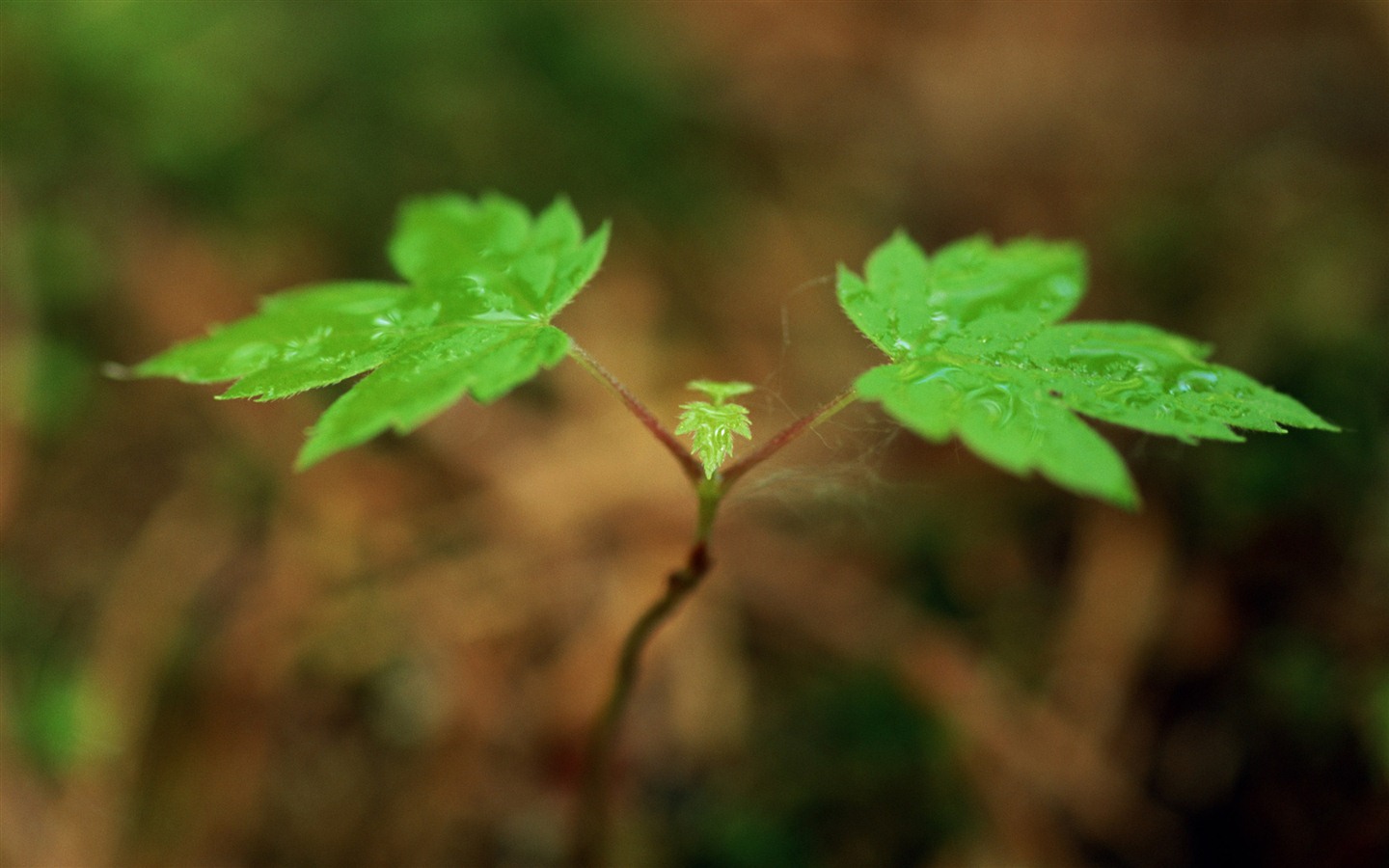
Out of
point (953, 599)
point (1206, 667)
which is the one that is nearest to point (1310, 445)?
point (1206, 667)

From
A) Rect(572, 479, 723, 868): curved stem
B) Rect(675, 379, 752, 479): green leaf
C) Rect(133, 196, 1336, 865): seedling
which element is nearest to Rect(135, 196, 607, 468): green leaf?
Rect(133, 196, 1336, 865): seedling

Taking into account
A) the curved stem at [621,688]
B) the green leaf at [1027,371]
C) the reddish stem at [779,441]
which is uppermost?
the green leaf at [1027,371]

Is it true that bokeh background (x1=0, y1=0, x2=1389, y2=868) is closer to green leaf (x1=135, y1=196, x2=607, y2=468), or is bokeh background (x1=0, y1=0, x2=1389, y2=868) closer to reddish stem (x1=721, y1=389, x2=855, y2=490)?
reddish stem (x1=721, y1=389, x2=855, y2=490)

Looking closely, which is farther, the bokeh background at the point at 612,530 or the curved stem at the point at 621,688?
the bokeh background at the point at 612,530

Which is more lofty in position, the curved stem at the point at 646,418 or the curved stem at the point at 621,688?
the curved stem at the point at 646,418

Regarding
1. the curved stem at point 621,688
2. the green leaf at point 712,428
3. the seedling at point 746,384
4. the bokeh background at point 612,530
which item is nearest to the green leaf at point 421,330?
the seedling at point 746,384

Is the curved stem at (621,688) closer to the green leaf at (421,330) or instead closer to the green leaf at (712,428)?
the green leaf at (712,428)

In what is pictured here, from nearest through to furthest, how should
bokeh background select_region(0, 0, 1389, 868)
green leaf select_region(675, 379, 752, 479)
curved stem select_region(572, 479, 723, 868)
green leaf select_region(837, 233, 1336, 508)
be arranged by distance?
1. green leaf select_region(837, 233, 1336, 508)
2. green leaf select_region(675, 379, 752, 479)
3. curved stem select_region(572, 479, 723, 868)
4. bokeh background select_region(0, 0, 1389, 868)
